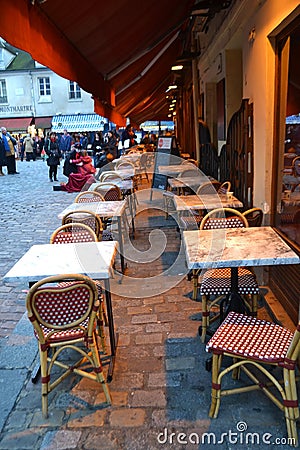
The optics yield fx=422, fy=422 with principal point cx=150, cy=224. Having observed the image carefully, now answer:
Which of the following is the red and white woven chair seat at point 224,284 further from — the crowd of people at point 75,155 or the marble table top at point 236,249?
the crowd of people at point 75,155

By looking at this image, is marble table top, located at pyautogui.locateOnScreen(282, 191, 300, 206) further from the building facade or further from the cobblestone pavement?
the building facade

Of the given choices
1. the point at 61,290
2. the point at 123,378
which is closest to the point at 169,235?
the point at 123,378

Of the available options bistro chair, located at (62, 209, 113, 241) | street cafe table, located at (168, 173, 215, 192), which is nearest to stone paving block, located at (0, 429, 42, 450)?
bistro chair, located at (62, 209, 113, 241)

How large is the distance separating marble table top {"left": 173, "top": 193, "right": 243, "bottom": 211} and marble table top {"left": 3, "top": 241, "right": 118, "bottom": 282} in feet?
5.58

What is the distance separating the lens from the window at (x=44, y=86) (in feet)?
113

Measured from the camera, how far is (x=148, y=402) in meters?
2.78

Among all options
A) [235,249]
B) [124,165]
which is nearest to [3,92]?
[124,165]

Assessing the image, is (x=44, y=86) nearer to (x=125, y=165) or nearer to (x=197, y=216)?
(x=125, y=165)

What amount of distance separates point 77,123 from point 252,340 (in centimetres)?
3292

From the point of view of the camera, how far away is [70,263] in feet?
9.95

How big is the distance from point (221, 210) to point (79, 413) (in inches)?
85.7

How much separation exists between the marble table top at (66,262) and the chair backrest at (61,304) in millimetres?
197

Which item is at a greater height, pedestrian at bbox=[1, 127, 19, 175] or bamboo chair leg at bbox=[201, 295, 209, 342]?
pedestrian at bbox=[1, 127, 19, 175]

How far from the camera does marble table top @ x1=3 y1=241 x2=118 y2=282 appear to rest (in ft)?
9.23
